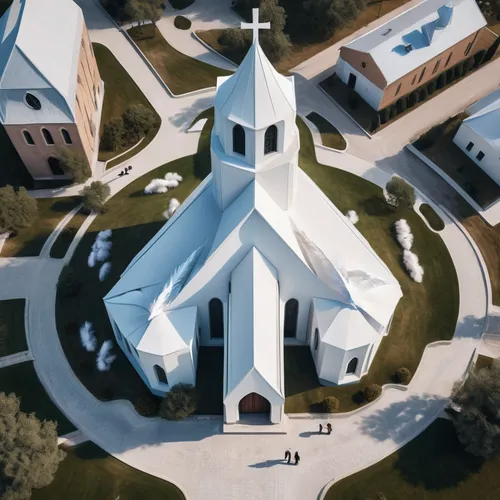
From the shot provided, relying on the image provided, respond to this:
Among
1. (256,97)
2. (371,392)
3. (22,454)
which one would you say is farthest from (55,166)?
(371,392)

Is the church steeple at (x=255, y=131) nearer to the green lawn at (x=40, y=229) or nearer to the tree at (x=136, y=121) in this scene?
the green lawn at (x=40, y=229)

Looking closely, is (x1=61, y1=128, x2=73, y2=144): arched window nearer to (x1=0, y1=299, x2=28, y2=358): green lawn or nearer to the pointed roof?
(x1=0, y1=299, x2=28, y2=358): green lawn

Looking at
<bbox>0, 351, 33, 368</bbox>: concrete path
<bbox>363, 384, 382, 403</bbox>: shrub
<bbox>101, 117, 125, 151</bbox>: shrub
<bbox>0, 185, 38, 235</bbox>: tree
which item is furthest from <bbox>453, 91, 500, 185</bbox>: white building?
<bbox>0, 351, 33, 368</bbox>: concrete path

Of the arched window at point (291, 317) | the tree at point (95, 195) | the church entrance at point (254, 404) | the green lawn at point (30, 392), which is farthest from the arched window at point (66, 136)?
the church entrance at point (254, 404)

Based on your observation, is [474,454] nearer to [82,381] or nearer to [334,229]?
[334,229]

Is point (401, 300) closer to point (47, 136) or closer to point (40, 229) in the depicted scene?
point (40, 229)
